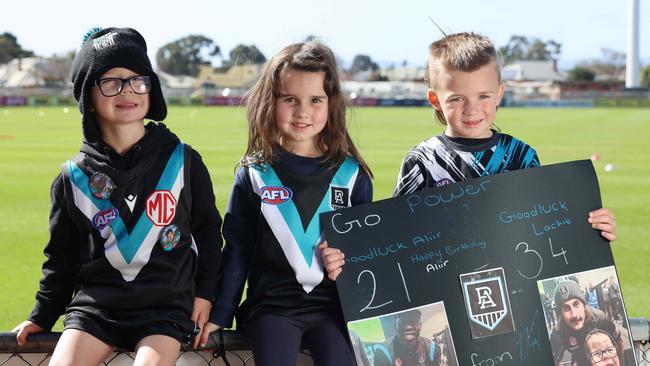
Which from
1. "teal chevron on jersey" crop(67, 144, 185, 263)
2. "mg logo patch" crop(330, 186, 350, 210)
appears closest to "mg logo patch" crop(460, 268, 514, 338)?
"mg logo patch" crop(330, 186, 350, 210)

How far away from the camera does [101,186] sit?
349cm

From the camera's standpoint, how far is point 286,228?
3.56m

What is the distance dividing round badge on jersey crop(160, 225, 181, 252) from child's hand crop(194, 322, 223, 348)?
329 mm

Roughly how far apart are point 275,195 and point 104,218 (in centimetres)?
66

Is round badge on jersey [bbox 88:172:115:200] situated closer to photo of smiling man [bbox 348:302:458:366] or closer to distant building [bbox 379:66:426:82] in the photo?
photo of smiling man [bbox 348:302:458:366]

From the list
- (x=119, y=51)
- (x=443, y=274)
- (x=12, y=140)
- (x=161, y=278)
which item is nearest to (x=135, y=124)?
(x=119, y=51)

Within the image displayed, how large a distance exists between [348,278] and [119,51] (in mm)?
1231

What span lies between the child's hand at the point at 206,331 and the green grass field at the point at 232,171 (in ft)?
3.59

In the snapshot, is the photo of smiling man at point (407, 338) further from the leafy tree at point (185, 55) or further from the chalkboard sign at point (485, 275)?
the leafy tree at point (185, 55)

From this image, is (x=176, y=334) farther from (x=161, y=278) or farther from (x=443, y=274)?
(x=443, y=274)

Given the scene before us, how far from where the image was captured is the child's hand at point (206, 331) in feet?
11.2

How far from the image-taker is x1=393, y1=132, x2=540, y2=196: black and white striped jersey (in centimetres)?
381

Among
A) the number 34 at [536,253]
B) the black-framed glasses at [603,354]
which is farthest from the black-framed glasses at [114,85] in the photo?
the black-framed glasses at [603,354]

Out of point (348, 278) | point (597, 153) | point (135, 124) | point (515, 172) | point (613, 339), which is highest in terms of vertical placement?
point (135, 124)
